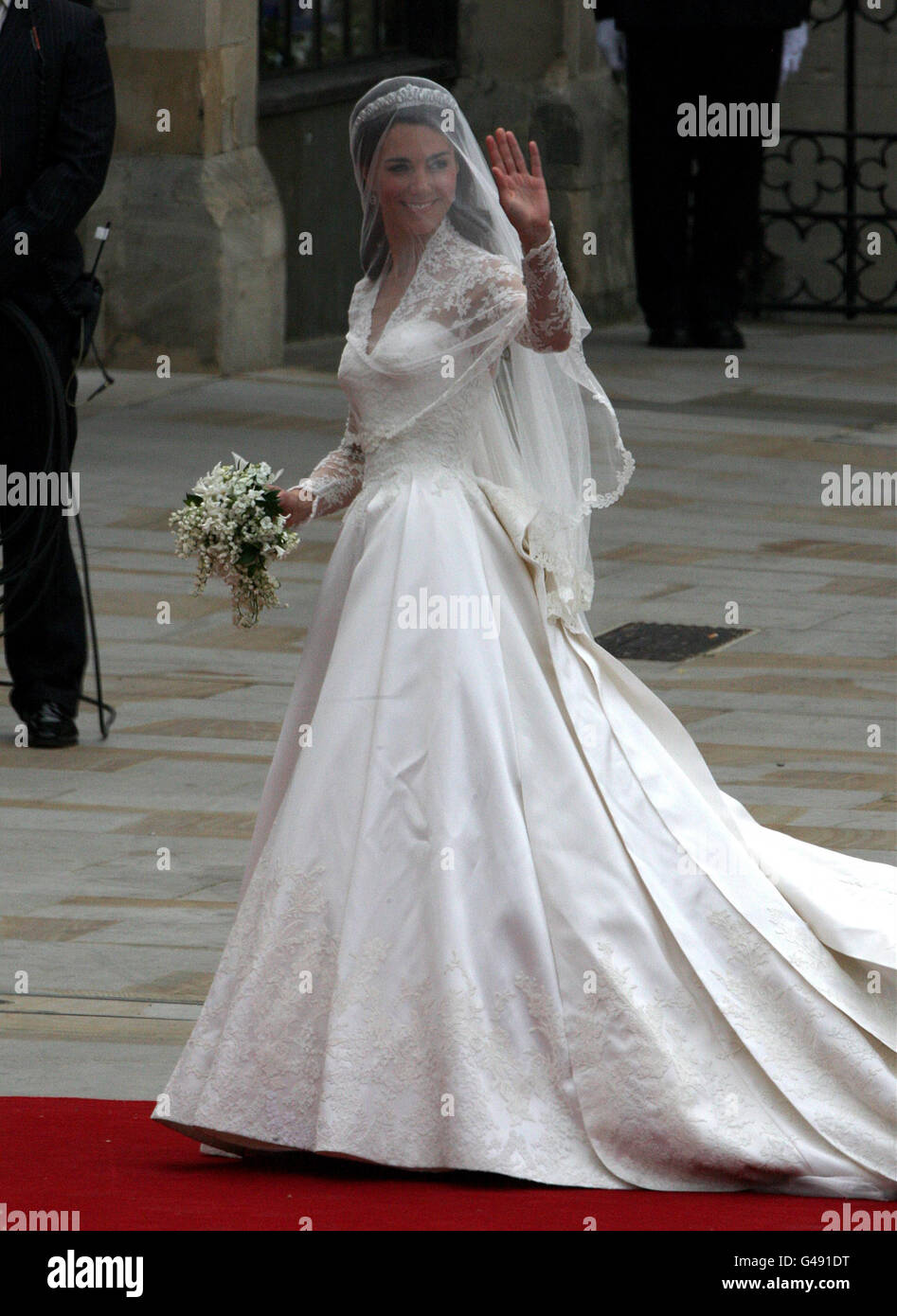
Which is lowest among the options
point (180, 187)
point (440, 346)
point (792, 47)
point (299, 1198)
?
point (299, 1198)

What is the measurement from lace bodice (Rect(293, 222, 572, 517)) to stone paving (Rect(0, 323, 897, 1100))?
4.33ft

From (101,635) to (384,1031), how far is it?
484 cm

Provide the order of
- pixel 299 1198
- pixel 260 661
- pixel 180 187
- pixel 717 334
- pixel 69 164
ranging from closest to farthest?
pixel 299 1198, pixel 69 164, pixel 260 661, pixel 180 187, pixel 717 334

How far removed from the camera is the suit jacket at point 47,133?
6.95 metres

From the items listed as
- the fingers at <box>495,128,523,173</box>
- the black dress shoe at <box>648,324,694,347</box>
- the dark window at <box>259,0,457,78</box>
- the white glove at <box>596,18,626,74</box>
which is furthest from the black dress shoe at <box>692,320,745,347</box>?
the fingers at <box>495,128,523,173</box>

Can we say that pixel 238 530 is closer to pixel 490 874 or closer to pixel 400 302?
pixel 400 302

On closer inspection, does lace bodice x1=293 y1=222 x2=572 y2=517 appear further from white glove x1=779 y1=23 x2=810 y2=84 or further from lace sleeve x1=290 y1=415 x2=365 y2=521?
white glove x1=779 y1=23 x2=810 y2=84

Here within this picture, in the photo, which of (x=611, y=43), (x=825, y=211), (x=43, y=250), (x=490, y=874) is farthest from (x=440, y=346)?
(x=825, y=211)

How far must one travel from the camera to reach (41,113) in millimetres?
6980

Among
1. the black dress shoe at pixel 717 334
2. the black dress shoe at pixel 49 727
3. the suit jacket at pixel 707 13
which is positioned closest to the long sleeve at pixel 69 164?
the black dress shoe at pixel 49 727

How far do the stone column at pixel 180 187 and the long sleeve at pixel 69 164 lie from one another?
5809 mm

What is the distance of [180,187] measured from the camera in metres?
12.9

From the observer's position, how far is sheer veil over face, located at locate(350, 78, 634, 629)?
14.6 feet

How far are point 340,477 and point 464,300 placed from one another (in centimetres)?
45
